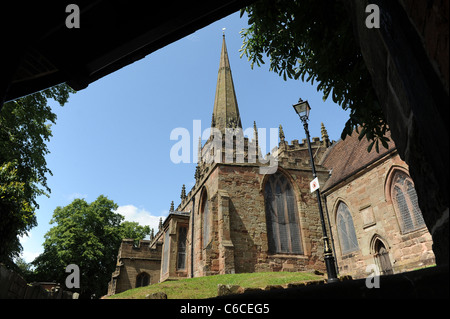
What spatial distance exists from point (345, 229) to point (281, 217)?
3912 millimetres

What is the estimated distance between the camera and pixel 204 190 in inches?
842

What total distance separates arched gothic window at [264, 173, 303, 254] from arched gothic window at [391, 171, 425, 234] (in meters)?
6.22

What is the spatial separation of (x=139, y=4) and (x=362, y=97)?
2.88 m

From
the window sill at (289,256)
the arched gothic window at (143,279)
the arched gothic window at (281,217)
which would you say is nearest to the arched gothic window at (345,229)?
the window sill at (289,256)

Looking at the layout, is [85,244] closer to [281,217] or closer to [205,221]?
[205,221]

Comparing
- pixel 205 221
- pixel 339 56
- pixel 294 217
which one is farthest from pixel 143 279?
pixel 339 56

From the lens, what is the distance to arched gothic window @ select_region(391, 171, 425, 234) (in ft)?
44.9

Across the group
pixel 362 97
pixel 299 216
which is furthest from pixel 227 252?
pixel 362 97

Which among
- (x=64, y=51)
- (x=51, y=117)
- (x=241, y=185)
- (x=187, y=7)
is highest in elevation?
(x=51, y=117)

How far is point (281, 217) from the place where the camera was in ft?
62.7

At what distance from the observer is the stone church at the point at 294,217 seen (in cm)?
1451

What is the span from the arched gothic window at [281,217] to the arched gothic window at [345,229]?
251 cm

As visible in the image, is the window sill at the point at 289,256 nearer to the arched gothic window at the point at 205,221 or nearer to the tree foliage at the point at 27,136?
the arched gothic window at the point at 205,221
